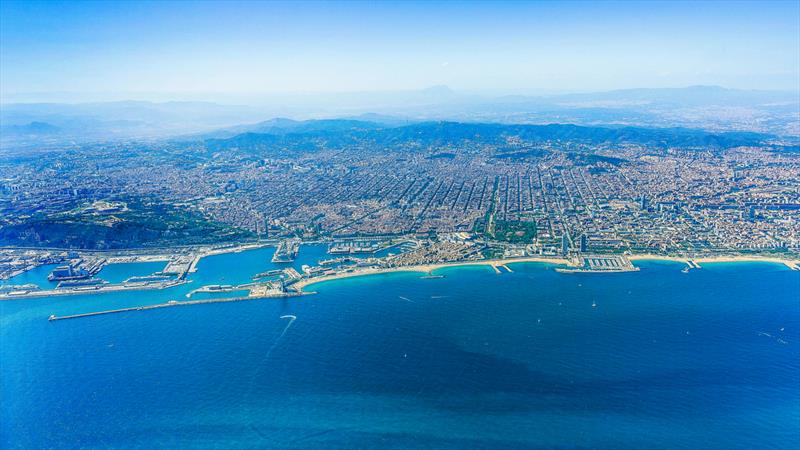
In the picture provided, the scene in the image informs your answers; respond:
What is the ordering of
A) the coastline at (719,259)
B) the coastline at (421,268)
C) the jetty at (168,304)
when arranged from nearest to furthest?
1. the jetty at (168,304)
2. the coastline at (421,268)
3. the coastline at (719,259)

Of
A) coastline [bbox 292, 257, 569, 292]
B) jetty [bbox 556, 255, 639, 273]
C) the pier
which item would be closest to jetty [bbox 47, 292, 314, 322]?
coastline [bbox 292, 257, 569, 292]

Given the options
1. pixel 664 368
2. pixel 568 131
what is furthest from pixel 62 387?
pixel 568 131

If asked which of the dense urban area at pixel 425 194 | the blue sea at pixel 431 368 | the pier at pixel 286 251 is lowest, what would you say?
the blue sea at pixel 431 368

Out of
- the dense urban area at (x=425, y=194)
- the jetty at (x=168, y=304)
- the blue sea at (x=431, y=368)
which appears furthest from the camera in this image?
the dense urban area at (x=425, y=194)

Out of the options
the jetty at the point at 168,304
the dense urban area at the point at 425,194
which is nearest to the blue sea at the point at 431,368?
the jetty at the point at 168,304

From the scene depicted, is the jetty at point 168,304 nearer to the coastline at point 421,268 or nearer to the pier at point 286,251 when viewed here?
the coastline at point 421,268

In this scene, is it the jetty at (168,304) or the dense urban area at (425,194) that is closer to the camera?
the jetty at (168,304)

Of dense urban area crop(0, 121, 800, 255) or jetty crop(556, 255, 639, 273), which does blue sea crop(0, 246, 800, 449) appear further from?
dense urban area crop(0, 121, 800, 255)

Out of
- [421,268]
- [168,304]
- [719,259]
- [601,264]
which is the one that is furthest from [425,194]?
[168,304]

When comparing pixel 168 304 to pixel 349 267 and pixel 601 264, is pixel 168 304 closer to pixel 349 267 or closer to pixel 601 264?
pixel 349 267

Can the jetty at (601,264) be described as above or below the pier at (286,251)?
below
